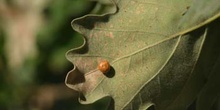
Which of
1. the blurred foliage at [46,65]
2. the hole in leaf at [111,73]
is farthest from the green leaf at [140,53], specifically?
the blurred foliage at [46,65]

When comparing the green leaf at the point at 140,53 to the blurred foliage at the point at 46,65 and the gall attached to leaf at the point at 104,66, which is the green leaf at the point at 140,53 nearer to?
the gall attached to leaf at the point at 104,66

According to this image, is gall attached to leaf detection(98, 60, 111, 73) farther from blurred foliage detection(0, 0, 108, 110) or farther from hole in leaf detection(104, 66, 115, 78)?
blurred foliage detection(0, 0, 108, 110)

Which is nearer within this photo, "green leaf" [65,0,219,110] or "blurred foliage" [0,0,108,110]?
"green leaf" [65,0,219,110]

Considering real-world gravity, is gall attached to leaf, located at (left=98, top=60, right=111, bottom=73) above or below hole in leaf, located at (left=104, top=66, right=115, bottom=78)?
above

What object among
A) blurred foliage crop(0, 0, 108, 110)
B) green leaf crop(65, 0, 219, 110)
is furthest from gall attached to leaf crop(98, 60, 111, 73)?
blurred foliage crop(0, 0, 108, 110)

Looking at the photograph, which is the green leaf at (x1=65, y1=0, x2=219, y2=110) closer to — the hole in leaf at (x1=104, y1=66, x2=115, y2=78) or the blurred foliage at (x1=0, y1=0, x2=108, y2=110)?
the hole in leaf at (x1=104, y1=66, x2=115, y2=78)

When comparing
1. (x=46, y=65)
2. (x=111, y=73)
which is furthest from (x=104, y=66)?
(x=46, y=65)

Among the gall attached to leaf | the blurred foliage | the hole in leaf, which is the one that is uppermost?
the gall attached to leaf
